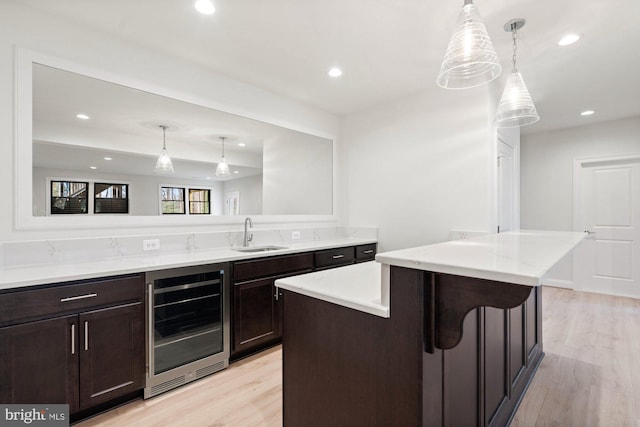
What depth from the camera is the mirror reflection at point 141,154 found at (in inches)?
85.8

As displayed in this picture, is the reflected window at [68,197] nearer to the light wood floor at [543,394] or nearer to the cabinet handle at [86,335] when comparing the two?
the cabinet handle at [86,335]

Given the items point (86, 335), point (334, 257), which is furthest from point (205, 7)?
point (334, 257)

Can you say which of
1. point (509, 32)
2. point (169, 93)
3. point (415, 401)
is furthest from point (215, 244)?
point (509, 32)

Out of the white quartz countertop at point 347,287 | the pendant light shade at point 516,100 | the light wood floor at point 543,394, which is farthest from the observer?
the pendant light shade at point 516,100

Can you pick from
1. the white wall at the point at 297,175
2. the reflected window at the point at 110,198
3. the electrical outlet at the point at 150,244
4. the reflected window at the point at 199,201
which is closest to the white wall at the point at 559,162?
the white wall at the point at 297,175

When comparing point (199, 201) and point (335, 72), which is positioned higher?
point (335, 72)

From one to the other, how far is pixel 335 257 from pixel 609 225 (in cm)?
431

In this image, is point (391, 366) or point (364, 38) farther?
point (364, 38)

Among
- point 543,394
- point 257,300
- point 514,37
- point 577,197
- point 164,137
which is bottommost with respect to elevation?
point 543,394

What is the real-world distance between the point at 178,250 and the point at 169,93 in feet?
4.51

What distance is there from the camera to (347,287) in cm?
137

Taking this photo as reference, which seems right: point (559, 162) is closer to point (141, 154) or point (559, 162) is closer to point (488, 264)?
point (488, 264)

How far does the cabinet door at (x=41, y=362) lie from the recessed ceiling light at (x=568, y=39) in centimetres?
392

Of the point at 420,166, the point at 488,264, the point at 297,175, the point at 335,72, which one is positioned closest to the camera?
the point at 488,264
